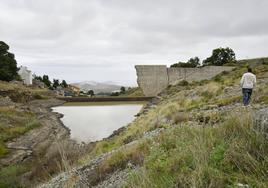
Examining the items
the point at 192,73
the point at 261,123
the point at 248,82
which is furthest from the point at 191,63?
the point at 261,123

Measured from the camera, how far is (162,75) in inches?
1223

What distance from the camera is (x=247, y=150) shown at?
3096mm

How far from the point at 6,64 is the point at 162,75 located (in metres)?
27.4

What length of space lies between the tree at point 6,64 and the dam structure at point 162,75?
25357 mm

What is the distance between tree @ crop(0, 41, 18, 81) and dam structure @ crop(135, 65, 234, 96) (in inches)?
998

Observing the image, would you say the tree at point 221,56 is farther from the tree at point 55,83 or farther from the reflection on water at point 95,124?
the tree at point 55,83

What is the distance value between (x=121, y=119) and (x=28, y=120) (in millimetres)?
6998

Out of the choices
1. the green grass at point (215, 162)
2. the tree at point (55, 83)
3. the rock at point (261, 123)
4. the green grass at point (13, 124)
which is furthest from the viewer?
the tree at point (55, 83)

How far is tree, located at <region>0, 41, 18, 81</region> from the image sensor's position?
1797 inches

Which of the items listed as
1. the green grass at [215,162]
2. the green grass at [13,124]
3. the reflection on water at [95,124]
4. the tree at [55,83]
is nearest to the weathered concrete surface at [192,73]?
the reflection on water at [95,124]

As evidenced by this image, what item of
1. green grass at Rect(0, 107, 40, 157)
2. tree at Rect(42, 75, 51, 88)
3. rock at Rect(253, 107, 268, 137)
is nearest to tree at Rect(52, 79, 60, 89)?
tree at Rect(42, 75, 51, 88)

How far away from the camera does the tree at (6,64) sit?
45656 mm

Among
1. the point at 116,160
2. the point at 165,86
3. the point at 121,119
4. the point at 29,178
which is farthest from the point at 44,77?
the point at 116,160

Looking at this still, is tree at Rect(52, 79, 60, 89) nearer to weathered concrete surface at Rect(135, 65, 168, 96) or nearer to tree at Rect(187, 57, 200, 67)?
tree at Rect(187, 57, 200, 67)
